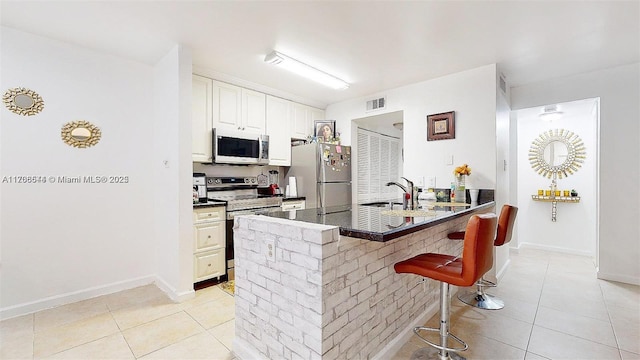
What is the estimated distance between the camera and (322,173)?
4.02 m

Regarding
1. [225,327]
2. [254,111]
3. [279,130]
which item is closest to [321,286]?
[225,327]

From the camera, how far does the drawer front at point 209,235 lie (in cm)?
296

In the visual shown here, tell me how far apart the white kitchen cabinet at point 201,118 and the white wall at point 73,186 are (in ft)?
1.47

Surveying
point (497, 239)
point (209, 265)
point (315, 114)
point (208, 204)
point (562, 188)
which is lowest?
point (209, 265)

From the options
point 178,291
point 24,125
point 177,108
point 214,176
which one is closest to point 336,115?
point 214,176

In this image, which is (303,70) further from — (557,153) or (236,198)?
(557,153)

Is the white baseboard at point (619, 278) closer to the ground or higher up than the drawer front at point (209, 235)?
closer to the ground

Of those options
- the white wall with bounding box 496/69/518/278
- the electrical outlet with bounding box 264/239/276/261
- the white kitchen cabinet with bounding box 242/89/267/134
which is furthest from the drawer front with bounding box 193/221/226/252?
the white wall with bounding box 496/69/518/278

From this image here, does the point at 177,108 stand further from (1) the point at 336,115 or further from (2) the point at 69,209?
(1) the point at 336,115

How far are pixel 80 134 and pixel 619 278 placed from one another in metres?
5.98

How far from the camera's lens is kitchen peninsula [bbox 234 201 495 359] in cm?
141

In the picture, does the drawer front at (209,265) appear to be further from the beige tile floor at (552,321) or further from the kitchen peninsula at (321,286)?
the beige tile floor at (552,321)

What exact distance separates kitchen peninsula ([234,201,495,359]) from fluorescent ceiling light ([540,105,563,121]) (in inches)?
136

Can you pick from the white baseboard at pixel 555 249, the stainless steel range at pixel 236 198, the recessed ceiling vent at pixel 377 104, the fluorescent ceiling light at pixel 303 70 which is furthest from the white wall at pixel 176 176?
the white baseboard at pixel 555 249
